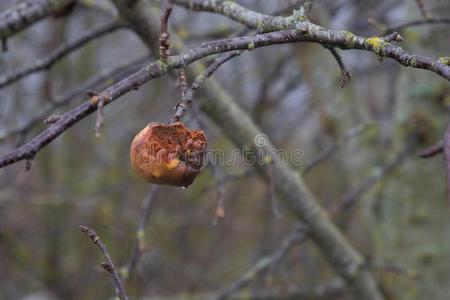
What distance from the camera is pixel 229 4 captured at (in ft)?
4.50

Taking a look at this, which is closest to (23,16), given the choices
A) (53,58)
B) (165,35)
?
(53,58)

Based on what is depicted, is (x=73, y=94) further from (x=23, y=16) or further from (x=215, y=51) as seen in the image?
(x=215, y=51)

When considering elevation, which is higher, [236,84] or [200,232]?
[236,84]

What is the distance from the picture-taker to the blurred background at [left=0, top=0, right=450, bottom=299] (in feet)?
8.73

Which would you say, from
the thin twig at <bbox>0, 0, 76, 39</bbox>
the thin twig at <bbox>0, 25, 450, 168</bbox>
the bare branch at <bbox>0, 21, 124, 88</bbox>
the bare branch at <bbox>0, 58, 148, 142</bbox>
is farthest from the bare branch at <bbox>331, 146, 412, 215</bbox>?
the thin twig at <bbox>0, 25, 450, 168</bbox>

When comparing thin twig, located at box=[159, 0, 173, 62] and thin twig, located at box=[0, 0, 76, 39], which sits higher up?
thin twig, located at box=[0, 0, 76, 39]

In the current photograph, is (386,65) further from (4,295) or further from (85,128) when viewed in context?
(4,295)

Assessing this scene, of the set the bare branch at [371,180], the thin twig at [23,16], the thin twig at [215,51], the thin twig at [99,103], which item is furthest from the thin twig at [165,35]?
the bare branch at [371,180]

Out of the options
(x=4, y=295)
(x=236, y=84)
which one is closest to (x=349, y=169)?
(x=236, y=84)

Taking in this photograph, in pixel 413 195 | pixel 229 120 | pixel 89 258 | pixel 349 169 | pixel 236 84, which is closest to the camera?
pixel 229 120

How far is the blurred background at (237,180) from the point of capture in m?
2.66

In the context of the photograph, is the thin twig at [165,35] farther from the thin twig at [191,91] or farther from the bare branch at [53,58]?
the bare branch at [53,58]

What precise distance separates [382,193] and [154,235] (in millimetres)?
2712

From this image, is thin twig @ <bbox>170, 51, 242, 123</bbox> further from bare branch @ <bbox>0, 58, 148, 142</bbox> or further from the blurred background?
the blurred background
